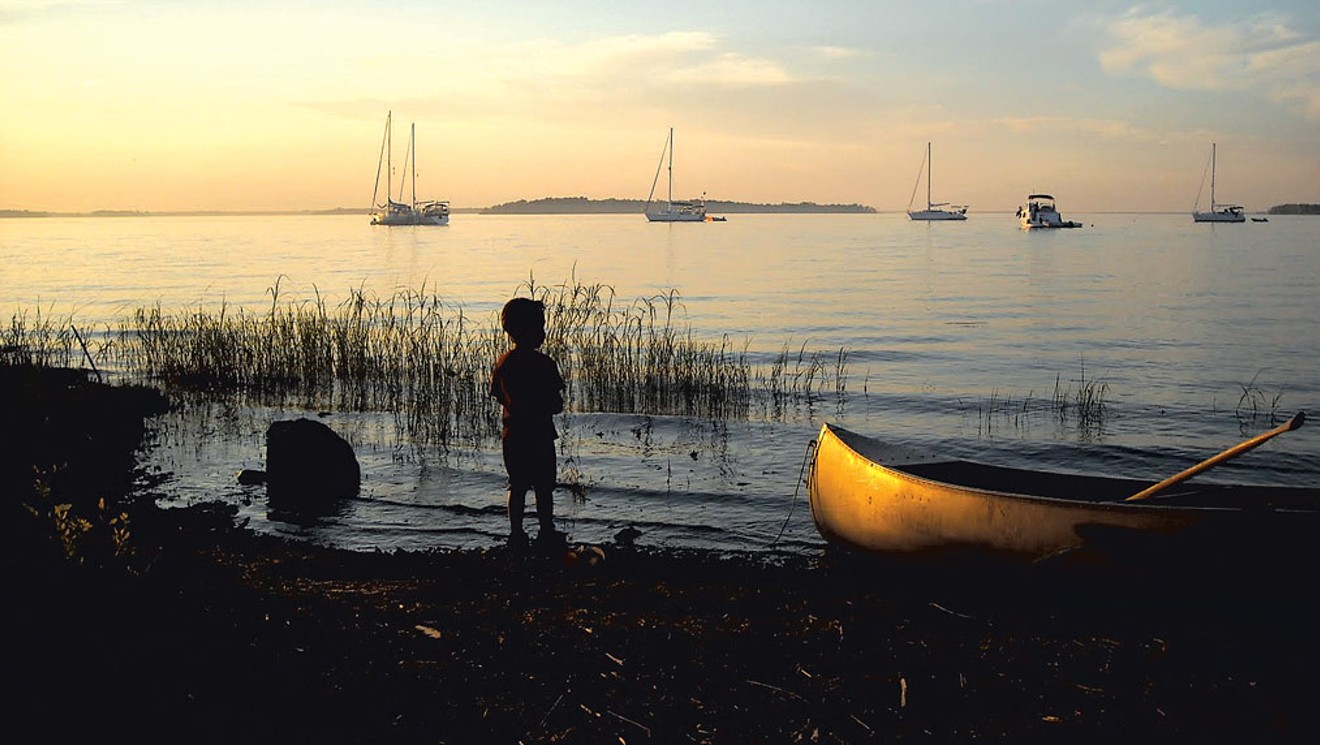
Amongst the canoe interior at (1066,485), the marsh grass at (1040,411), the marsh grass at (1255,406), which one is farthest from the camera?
the marsh grass at (1255,406)

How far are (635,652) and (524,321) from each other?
114 inches

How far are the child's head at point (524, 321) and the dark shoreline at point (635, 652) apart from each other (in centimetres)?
173

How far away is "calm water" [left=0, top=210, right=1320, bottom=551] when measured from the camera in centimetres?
1165

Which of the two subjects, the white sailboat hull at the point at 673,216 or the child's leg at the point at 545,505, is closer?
Result: the child's leg at the point at 545,505

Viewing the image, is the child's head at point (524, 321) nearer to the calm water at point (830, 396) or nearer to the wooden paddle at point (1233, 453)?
the calm water at point (830, 396)

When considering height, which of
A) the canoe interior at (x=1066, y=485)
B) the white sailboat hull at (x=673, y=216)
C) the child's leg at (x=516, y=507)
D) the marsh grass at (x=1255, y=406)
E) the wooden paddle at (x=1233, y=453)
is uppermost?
the white sailboat hull at (x=673, y=216)

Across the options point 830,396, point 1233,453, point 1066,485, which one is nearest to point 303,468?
point 1066,485

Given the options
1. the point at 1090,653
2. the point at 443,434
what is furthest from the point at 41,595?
the point at 443,434

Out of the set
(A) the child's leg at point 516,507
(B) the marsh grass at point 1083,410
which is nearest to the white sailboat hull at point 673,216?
(B) the marsh grass at point 1083,410

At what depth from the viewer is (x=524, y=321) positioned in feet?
26.3

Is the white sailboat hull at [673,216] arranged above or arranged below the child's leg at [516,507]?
above

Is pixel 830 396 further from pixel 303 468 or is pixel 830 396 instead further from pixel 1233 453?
pixel 1233 453

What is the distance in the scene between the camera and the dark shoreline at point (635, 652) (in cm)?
485

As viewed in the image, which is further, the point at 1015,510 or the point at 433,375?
the point at 433,375
